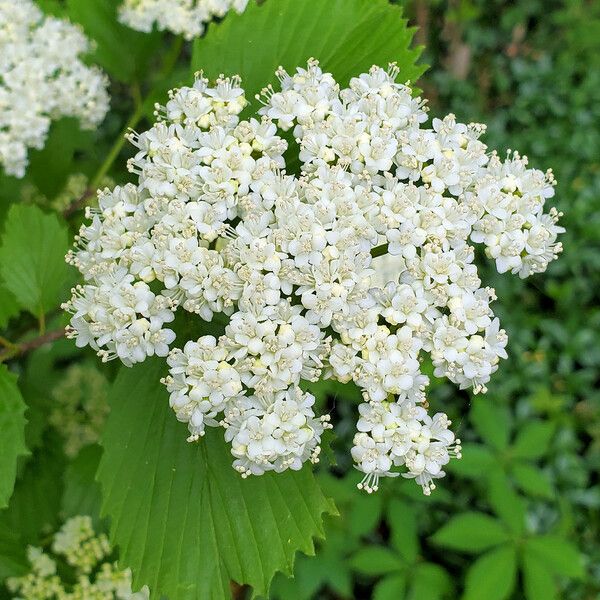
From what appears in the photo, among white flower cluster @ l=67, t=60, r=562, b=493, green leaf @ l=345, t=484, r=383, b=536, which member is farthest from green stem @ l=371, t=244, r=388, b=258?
green leaf @ l=345, t=484, r=383, b=536

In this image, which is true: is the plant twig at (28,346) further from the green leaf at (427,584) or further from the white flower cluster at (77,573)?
the green leaf at (427,584)

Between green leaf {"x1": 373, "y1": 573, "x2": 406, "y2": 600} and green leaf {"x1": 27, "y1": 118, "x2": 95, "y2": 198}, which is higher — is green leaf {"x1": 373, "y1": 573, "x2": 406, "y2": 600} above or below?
below

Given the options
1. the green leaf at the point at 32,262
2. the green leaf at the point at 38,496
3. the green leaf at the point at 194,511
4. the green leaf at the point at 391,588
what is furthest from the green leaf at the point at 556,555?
the green leaf at the point at 32,262

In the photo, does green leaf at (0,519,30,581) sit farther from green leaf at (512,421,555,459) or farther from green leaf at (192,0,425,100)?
green leaf at (512,421,555,459)

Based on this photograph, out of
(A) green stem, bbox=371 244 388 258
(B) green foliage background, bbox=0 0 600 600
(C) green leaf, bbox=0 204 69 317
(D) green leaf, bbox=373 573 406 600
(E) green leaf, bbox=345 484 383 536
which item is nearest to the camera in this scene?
(A) green stem, bbox=371 244 388 258

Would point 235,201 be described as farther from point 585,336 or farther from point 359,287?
point 585,336

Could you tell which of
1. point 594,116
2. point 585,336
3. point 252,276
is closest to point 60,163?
point 252,276
